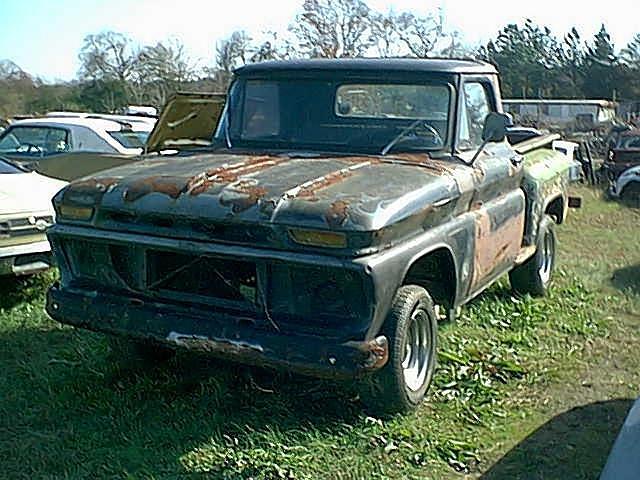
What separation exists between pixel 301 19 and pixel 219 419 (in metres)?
23.1

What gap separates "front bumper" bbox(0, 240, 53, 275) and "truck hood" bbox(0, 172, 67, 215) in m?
0.28

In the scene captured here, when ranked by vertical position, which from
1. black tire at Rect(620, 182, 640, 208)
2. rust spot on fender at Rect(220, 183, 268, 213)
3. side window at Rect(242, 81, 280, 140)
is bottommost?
black tire at Rect(620, 182, 640, 208)

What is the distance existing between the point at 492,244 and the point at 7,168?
14.3 ft

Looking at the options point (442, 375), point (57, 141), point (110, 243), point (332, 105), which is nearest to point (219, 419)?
point (110, 243)

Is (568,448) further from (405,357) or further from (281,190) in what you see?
(281,190)

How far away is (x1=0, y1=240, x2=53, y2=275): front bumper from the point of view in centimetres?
618

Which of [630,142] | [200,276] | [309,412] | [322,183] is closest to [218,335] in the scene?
[200,276]

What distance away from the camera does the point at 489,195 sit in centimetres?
535

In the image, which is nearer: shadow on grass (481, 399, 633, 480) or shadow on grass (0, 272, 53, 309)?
shadow on grass (481, 399, 633, 480)

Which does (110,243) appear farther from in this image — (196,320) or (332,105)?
(332,105)

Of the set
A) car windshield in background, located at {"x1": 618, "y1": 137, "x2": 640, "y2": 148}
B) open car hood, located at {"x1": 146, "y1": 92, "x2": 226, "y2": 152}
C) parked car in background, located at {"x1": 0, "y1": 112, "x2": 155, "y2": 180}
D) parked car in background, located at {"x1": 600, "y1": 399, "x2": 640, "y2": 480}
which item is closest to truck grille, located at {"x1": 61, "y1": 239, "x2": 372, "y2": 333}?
parked car in background, located at {"x1": 600, "y1": 399, "x2": 640, "y2": 480}

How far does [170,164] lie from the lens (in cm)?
477

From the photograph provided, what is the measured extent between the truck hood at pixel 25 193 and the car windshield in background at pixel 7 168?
0.13m

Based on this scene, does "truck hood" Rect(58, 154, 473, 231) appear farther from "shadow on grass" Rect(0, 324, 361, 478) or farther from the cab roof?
"shadow on grass" Rect(0, 324, 361, 478)
